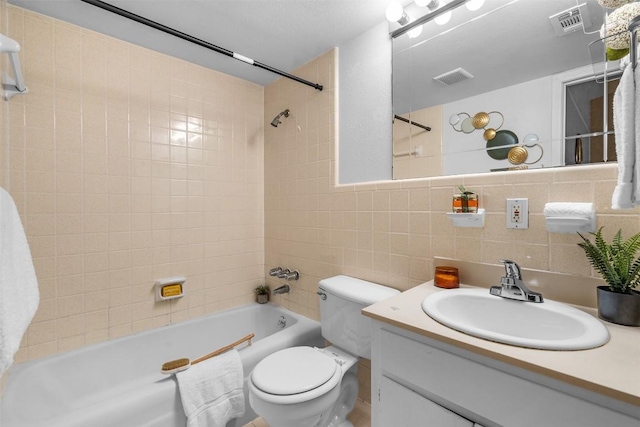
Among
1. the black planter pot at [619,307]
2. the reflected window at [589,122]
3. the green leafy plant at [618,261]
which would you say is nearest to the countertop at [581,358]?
the black planter pot at [619,307]

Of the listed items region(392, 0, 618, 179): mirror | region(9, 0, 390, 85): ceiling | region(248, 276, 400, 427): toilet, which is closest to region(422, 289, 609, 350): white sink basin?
region(248, 276, 400, 427): toilet

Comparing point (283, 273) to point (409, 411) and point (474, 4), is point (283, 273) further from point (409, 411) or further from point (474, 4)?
point (474, 4)

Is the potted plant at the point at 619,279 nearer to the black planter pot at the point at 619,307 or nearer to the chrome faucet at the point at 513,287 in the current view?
the black planter pot at the point at 619,307

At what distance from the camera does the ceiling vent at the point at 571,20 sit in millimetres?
1020

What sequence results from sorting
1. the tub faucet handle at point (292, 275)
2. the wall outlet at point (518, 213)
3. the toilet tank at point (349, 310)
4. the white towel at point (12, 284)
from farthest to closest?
the tub faucet handle at point (292, 275) → the toilet tank at point (349, 310) → the wall outlet at point (518, 213) → the white towel at point (12, 284)

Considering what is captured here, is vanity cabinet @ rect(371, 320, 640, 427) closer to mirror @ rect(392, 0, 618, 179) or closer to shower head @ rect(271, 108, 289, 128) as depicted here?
mirror @ rect(392, 0, 618, 179)

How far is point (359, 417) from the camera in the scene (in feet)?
5.25

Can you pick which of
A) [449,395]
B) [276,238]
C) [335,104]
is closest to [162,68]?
[335,104]

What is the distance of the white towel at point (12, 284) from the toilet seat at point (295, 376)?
0.83m

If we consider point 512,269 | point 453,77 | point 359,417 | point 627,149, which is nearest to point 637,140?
point 627,149

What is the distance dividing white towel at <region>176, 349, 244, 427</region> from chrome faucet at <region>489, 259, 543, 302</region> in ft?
4.12

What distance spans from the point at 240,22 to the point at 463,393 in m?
1.99

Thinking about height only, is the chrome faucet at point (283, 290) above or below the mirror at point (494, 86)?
below

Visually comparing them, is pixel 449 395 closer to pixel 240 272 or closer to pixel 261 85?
pixel 240 272
